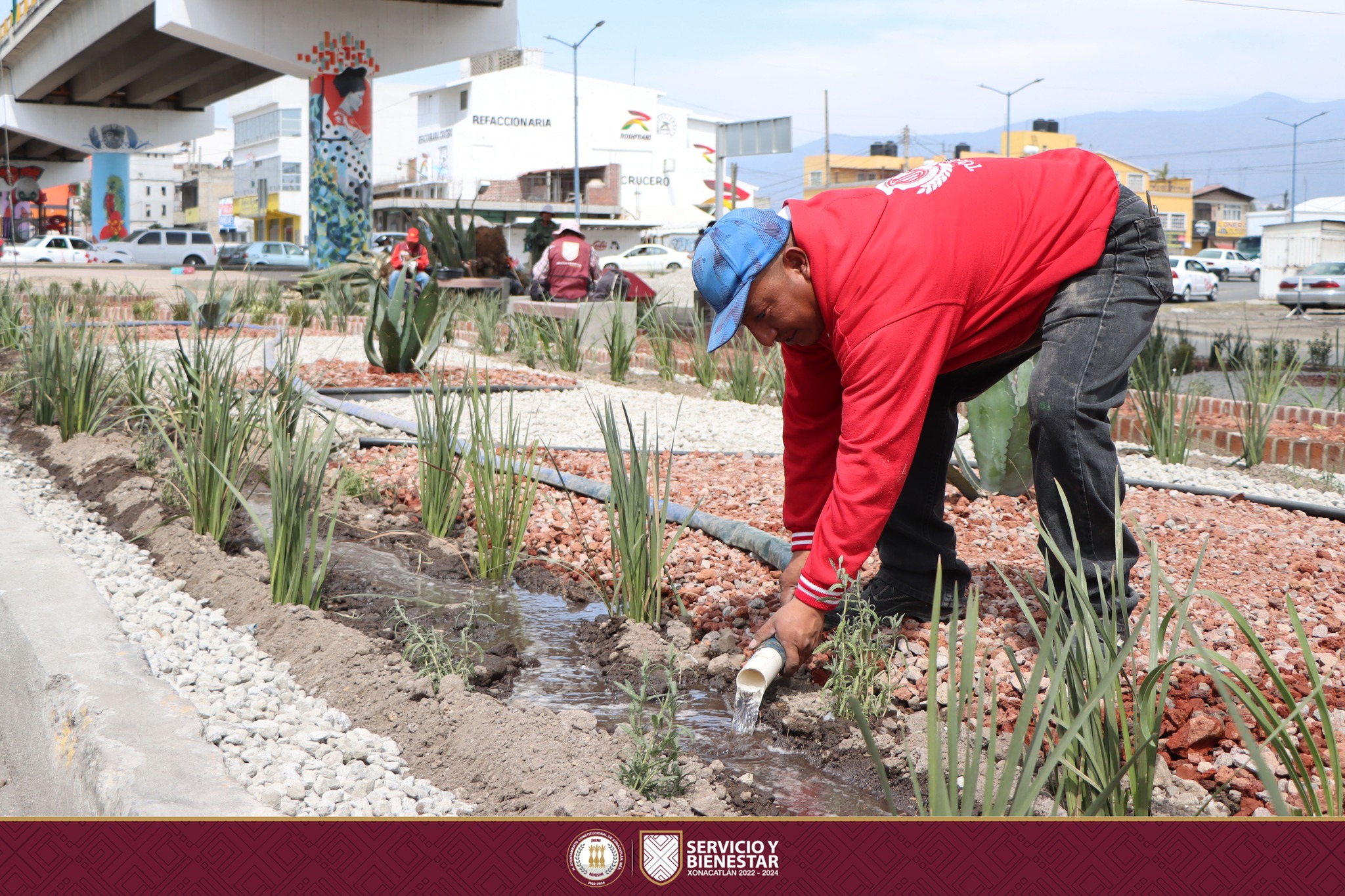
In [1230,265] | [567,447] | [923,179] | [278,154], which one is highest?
[278,154]

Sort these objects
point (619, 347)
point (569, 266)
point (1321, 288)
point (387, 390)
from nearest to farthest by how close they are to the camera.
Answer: point (387, 390) < point (619, 347) < point (569, 266) < point (1321, 288)

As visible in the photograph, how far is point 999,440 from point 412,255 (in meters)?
9.12

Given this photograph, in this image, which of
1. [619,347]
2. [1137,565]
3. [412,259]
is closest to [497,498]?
[1137,565]

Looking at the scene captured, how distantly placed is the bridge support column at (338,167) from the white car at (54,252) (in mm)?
14925

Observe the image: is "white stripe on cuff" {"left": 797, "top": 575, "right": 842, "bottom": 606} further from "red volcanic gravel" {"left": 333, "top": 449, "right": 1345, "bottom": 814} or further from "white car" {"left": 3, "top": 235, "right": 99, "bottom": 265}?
"white car" {"left": 3, "top": 235, "right": 99, "bottom": 265}

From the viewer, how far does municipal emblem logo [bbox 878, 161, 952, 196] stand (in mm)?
2238

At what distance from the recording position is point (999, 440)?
3691 millimetres

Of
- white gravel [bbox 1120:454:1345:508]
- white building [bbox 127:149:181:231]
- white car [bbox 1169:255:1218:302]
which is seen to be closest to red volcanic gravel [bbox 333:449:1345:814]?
white gravel [bbox 1120:454:1345:508]

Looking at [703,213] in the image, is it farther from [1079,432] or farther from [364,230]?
[1079,432]

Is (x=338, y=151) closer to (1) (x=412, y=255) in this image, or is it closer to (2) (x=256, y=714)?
(1) (x=412, y=255)

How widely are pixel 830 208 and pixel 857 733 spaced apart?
1020 mm
